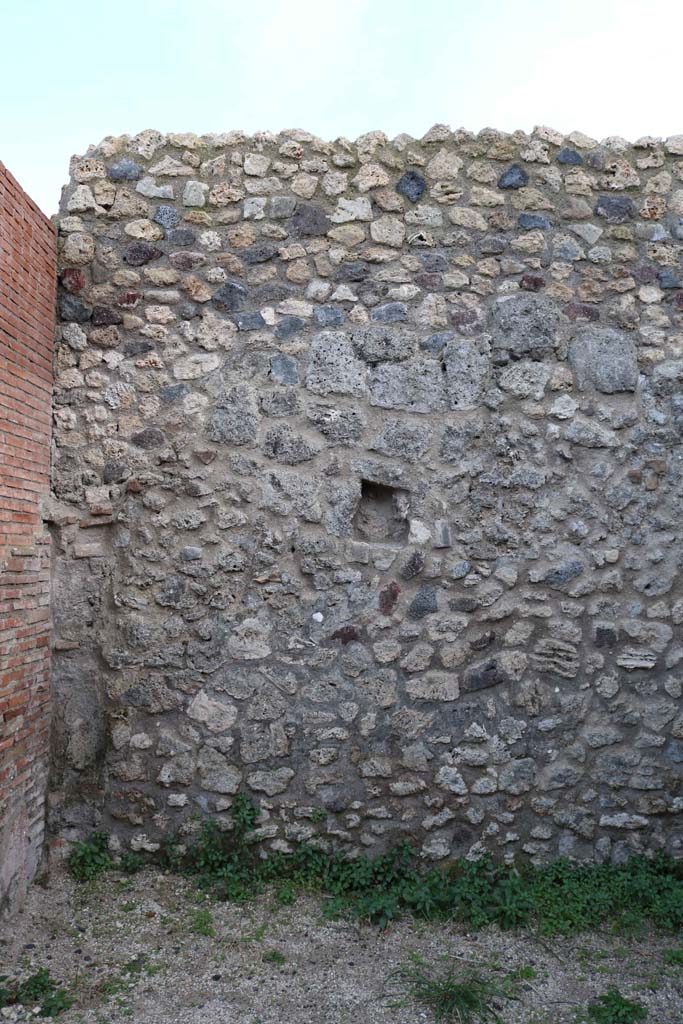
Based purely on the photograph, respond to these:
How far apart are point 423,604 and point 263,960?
1685mm

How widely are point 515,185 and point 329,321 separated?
1196mm

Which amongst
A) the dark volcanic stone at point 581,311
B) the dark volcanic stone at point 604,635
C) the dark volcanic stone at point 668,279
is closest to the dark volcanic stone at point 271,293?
the dark volcanic stone at point 581,311

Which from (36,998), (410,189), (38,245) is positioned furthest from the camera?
(410,189)

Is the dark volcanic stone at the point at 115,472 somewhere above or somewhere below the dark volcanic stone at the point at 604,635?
above

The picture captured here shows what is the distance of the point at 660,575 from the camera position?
3.85 metres

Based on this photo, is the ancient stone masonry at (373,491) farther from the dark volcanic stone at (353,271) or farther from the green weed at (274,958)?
the green weed at (274,958)

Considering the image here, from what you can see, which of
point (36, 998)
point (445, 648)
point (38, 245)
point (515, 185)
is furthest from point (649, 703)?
point (38, 245)

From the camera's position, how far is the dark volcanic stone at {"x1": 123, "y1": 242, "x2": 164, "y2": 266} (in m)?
3.87

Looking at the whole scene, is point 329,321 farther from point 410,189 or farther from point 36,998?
point 36,998

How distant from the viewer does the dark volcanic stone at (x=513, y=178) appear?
3.95m

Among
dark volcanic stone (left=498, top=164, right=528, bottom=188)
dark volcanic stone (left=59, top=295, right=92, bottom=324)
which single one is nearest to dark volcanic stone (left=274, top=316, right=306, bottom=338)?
dark volcanic stone (left=59, top=295, right=92, bottom=324)

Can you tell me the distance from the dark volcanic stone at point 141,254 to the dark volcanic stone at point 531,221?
1.85 m

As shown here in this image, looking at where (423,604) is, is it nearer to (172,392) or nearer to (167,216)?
(172,392)

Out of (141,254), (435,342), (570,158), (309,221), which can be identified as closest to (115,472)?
(141,254)
